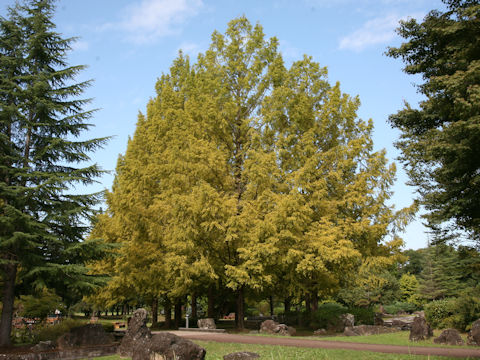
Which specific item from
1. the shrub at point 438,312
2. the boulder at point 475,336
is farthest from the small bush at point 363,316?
the boulder at point 475,336

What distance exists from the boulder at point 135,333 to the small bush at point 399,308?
50833mm

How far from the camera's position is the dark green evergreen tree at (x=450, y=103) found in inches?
420

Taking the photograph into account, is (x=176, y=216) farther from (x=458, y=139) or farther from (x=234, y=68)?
(x=458, y=139)

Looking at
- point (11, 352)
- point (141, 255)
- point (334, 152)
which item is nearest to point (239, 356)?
point (11, 352)

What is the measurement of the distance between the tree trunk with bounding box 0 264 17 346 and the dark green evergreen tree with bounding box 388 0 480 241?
14.8m

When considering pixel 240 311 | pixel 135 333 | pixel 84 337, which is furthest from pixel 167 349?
pixel 240 311

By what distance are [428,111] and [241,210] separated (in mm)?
9146

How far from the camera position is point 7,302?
13492 millimetres

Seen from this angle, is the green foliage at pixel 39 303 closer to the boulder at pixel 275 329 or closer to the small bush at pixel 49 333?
the small bush at pixel 49 333

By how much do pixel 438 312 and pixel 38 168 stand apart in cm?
1992

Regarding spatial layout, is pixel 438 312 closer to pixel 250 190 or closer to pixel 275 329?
pixel 275 329

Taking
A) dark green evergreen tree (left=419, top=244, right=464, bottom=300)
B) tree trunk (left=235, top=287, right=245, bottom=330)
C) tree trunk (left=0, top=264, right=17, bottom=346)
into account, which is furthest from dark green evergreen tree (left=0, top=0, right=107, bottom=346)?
dark green evergreen tree (left=419, top=244, right=464, bottom=300)

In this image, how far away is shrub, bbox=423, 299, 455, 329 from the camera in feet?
62.7

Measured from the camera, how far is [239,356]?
8.99m
